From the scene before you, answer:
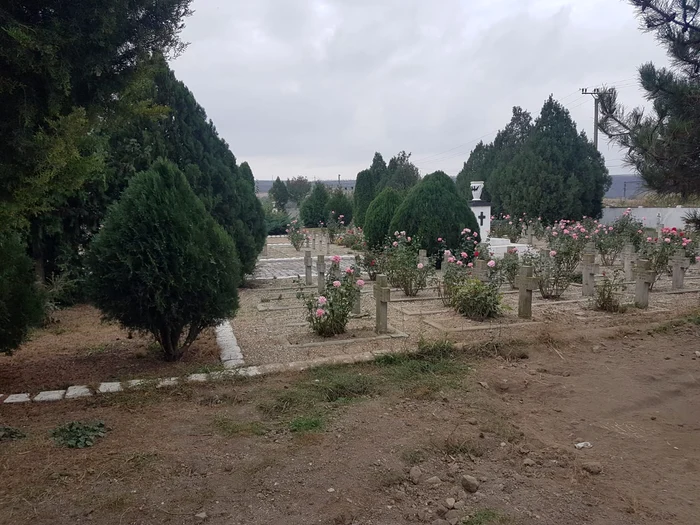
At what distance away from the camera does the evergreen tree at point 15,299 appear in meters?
4.29

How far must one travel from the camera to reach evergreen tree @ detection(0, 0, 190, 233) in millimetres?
2613

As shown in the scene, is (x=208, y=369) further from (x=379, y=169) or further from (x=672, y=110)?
(x=379, y=169)

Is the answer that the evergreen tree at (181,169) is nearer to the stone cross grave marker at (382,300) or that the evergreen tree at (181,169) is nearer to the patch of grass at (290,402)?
the stone cross grave marker at (382,300)

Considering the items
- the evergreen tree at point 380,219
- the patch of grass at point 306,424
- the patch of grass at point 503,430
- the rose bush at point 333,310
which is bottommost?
the patch of grass at point 503,430

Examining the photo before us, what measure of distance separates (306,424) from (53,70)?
2.35m

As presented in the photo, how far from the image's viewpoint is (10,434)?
3184mm

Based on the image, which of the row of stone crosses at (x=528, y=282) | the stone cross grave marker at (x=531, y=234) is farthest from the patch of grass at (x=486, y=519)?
the stone cross grave marker at (x=531, y=234)

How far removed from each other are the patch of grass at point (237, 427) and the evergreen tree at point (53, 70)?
66.9 inches

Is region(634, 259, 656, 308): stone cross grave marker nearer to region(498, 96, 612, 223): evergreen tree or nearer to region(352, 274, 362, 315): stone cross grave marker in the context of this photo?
region(352, 274, 362, 315): stone cross grave marker

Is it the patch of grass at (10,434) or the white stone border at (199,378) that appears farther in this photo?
the white stone border at (199,378)

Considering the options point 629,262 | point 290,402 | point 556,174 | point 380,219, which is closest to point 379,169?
point 556,174

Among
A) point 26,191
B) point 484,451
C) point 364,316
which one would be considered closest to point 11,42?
point 26,191

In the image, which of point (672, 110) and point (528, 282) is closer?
point (672, 110)

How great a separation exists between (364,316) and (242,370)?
2428mm
